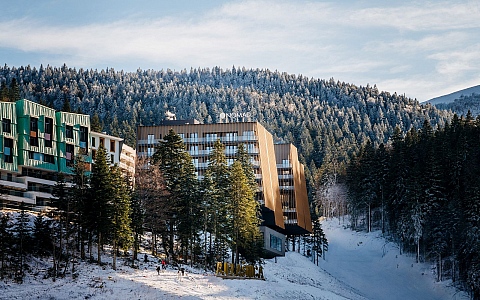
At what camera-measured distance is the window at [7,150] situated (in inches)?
3703

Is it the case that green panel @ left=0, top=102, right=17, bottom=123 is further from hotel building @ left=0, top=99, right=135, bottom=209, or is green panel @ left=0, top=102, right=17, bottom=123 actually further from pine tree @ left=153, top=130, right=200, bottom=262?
pine tree @ left=153, top=130, right=200, bottom=262

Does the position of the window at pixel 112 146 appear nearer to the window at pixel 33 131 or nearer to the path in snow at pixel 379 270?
the window at pixel 33 131

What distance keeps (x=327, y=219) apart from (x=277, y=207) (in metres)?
48.0

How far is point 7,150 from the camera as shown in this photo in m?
94.4

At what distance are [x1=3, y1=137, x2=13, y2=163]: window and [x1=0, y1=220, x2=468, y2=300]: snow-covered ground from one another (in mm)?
23473

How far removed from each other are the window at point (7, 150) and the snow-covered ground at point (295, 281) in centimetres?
2347

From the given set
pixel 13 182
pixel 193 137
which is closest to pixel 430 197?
pixel 193 137

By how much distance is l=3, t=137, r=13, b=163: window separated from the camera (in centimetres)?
9406

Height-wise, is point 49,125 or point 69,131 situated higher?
point 49,125

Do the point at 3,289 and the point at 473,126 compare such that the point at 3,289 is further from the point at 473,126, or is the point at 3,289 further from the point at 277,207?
the point at 473,126

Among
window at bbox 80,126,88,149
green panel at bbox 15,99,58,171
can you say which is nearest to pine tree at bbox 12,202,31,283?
green panel at bbox 15,99,58,171

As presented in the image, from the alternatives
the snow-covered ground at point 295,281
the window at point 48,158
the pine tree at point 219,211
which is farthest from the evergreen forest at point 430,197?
the window at point 48,158

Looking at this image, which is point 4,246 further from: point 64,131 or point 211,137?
point 211,137

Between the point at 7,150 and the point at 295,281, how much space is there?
45.8m
